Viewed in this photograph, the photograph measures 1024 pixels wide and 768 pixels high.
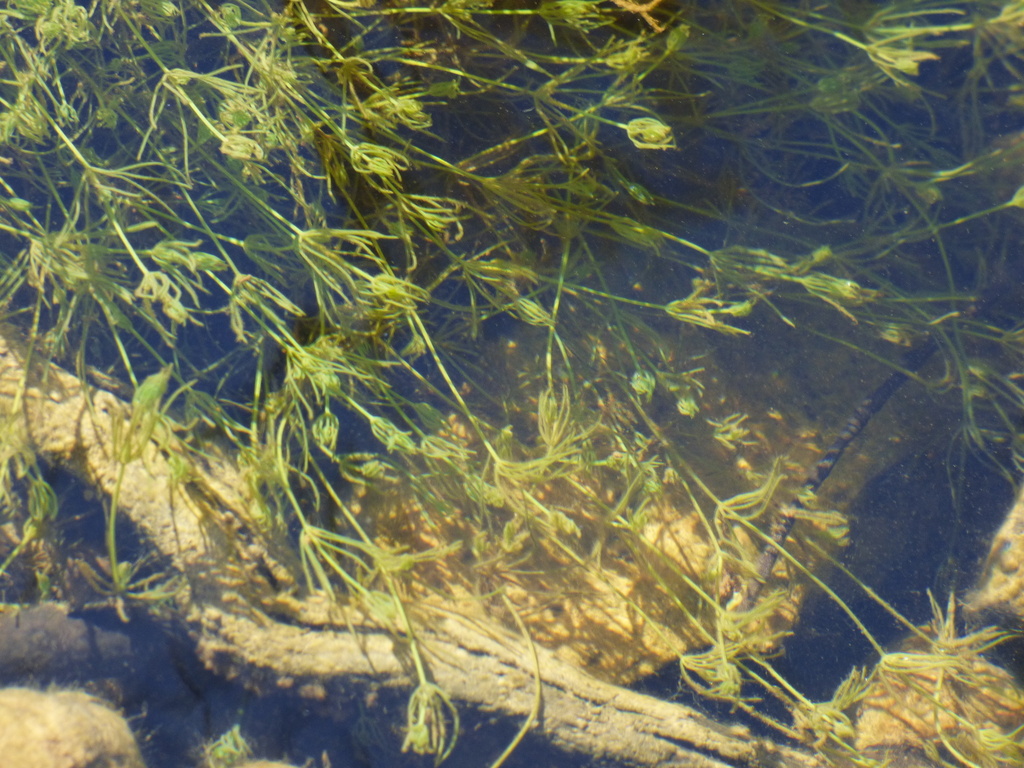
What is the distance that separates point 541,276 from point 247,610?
176cm

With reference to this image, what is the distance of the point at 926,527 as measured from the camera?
10.1ft

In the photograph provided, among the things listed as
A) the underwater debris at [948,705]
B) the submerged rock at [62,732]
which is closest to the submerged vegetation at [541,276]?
the underwater debris at [948,705]

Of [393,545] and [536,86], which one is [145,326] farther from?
[536,86]

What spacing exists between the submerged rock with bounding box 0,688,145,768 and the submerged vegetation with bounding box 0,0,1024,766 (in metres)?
0.40

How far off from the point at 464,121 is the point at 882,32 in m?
1.56

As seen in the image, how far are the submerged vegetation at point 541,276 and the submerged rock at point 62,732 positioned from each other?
15.8 inches

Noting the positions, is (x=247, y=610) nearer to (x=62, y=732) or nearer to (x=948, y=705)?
(x=62, y=732)

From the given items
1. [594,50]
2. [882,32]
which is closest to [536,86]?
[594,50]

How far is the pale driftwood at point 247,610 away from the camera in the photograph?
2426 mm

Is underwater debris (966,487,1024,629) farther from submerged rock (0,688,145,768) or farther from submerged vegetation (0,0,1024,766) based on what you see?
submerged rock (0,688,145,768)

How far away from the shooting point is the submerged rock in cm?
213

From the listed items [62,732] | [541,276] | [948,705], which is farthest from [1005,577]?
[62,732]

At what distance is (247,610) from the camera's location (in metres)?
2.46

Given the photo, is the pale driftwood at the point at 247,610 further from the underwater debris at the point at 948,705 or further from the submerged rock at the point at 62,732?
the underwater debris at the point at 948,705
